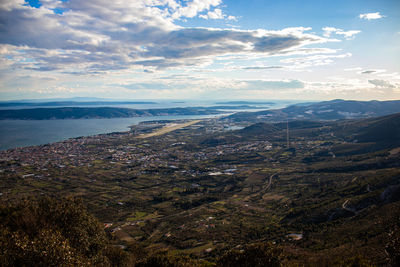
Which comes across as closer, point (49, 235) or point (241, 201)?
point (49, 235)

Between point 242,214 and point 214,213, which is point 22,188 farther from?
point 242,214

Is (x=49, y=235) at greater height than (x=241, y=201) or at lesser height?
greater

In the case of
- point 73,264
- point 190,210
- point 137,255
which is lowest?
point 190,210

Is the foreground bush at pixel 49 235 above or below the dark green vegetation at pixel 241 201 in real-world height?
above

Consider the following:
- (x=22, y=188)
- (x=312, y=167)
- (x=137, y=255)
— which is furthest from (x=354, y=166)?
(x=22, y=188)

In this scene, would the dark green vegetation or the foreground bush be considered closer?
the foreground bush

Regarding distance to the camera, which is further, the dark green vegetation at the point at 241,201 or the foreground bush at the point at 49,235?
the dark green vegetation at the point at 241,201

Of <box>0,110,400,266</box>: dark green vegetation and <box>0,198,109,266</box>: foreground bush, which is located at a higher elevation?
<box>0,198,109,266</box>: foreground bush

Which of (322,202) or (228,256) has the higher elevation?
(228,256)
